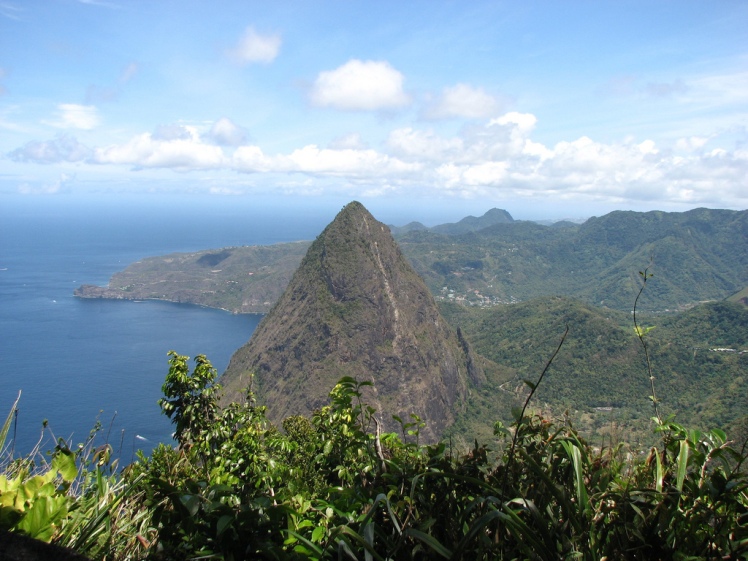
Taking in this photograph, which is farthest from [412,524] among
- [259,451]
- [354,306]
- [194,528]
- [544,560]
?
[354,306]

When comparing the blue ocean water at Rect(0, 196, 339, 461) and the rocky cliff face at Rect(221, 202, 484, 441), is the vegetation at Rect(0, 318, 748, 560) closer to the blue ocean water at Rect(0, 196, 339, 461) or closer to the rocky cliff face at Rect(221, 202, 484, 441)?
the blue ocean water at Rect(0, 196, 339, 461)

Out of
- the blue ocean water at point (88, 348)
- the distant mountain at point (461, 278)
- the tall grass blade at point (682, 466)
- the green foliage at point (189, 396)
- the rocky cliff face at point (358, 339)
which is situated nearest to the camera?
the tall grass blade at point (682, 466)

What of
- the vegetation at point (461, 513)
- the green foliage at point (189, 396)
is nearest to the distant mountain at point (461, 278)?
the green foliage at point (189, 396)

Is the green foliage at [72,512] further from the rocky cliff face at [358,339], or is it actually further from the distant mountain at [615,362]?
the rocky cliff face at [358,339]

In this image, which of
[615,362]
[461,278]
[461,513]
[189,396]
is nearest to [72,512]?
[461,513]

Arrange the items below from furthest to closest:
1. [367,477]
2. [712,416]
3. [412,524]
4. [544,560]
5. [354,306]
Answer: [354,306], [712,416], [367,477], [412,524], [544,560]

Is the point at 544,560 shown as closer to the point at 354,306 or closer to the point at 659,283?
the point at 354,306

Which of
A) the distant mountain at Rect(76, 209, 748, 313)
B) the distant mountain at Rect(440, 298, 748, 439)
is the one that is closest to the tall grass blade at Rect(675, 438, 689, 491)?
the distant mountain at Rect(440, 298, 748, 439)

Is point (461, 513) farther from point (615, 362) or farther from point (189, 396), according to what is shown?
point (615, 362)

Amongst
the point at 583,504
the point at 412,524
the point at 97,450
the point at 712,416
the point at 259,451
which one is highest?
the point at 583,504
